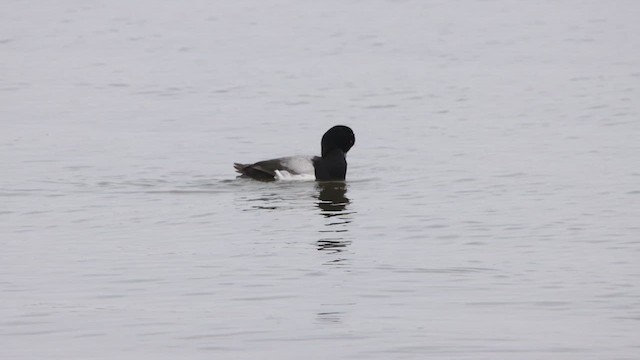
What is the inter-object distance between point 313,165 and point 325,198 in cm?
164

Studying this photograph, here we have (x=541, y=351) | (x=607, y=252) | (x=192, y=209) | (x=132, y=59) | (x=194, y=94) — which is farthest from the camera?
(x=132, y=59)

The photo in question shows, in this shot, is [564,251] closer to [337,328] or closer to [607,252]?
[607,252]

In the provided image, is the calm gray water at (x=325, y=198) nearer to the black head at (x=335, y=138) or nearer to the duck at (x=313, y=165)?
the duck at (x=313, y=165)

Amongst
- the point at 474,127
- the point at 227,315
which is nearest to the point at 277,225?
the point at 227,315

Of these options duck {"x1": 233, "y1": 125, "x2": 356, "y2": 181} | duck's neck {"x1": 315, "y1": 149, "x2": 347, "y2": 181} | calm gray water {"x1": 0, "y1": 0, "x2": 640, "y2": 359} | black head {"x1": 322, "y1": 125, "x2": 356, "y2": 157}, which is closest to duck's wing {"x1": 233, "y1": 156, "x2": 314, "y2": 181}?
duck {"x1": 233, "y1": 125, "x2": 356, "y2": 181}

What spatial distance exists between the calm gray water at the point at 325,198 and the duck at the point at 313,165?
0.35 metres

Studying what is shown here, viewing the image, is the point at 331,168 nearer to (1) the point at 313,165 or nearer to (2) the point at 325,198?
(1) the point at 313,165

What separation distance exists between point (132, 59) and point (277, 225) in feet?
70.1

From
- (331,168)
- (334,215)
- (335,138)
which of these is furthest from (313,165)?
(334,215)

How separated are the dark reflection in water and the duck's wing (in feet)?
1.08

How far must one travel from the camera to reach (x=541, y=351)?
9.40 meters

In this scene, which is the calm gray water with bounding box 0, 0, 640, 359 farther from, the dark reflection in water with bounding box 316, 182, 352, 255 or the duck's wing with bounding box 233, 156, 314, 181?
the duck's wing with bounding box 233, 156, 314, 181

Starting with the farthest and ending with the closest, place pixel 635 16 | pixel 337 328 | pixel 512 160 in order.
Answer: pixel 635 16, pixel 512 160, pixel 337 328

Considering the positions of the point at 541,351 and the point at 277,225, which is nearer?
the point at 541,351
